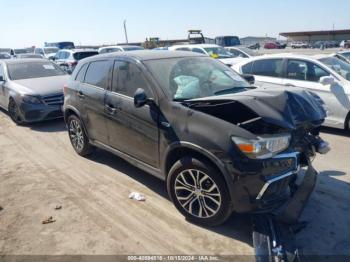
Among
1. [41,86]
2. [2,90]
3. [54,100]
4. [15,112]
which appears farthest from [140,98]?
[2,90]

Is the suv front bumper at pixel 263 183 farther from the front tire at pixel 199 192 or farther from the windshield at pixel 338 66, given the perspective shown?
the windshield at pixel 338 66

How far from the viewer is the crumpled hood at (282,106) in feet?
11.0

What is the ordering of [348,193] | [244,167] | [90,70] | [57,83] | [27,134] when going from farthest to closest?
[57,83]
[27,134]
[90,70]
[348,193]
[244,167]

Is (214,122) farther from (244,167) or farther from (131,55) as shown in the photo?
(131,55)

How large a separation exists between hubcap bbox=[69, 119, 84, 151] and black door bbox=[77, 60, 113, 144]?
38 centimetres

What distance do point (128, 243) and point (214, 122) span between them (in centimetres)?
155

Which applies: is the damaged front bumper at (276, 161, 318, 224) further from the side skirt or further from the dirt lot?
the side skirt

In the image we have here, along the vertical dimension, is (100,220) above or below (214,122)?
below

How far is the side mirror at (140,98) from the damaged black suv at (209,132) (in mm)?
12

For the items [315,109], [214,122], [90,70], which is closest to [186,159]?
[214,122]

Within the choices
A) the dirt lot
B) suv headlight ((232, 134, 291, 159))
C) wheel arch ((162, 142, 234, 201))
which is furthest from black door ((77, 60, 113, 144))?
suv headlight ((232, 134, 291, 159))

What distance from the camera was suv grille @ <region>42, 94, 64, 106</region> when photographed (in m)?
8.43

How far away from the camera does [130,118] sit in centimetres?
443

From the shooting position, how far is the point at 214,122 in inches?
136
